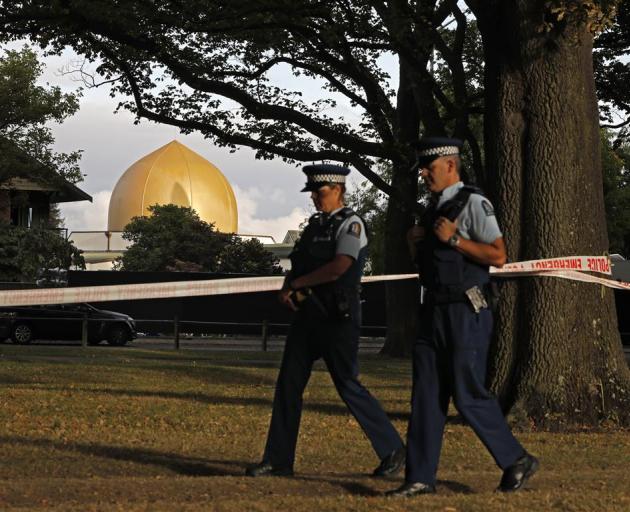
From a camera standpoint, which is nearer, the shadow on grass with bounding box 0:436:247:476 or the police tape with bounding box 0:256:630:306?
the police tape with bounding box 0:256:630:306

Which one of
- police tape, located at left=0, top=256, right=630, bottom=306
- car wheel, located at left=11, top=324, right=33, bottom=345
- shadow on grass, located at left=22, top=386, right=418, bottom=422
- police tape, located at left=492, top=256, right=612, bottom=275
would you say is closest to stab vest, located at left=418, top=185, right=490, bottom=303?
police tape, located at left=0, top=256, right=630, bottom=306

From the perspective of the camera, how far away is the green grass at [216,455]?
697 centimetres

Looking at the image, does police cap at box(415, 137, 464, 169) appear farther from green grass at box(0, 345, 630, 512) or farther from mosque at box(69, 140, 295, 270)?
mosque at box(69, 140, 295, 270)

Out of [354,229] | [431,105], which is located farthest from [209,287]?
[431,105]

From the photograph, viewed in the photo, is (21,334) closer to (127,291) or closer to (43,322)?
(43,322)

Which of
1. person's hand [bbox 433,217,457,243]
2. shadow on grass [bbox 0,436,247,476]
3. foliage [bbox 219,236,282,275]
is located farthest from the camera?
foliage [bbox 219,236,282,275]

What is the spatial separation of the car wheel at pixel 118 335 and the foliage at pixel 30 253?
1117cm

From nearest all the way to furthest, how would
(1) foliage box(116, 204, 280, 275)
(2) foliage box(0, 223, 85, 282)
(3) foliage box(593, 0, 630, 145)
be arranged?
(3) foliage box(593, 0, 630, 145), (2) foliage box(0, 223, 85, 282), (1) foliage box(116, 204, 280, 275)

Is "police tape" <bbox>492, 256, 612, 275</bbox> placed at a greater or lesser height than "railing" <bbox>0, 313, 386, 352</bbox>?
greater

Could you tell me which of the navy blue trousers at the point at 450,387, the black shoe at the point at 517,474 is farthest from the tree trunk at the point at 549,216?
the navy blue trousers at the point at 450,387

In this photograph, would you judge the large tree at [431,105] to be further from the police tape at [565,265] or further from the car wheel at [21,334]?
the car wheel at [21,334]

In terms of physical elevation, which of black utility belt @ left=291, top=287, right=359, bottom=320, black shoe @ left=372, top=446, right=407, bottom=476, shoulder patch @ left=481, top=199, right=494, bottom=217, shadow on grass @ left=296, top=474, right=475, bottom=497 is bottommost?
shadow on grass @ left=296, top=474, right=475, bottom=497

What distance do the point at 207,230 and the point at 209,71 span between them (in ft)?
133

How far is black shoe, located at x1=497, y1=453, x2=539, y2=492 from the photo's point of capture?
708 centimetres
